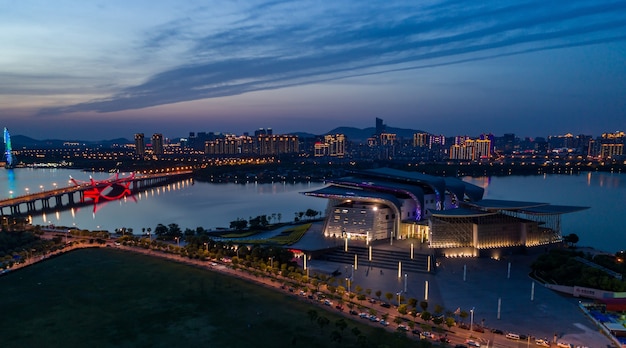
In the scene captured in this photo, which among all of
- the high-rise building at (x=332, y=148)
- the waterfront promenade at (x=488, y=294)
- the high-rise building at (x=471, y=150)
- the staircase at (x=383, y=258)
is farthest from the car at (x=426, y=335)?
the high-rise building at (x=332, y=148)

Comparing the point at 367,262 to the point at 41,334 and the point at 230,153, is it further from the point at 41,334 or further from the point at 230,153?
the point at 230,153

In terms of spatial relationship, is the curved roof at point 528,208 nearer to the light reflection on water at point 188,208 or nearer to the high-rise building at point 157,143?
the light reflection on water at point 188,208

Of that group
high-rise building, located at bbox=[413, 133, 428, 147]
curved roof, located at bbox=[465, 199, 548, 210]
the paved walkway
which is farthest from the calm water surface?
high-rise building, located at bbox=[413, 133, 428, 147]

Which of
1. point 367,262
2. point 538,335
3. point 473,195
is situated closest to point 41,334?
point 367,262

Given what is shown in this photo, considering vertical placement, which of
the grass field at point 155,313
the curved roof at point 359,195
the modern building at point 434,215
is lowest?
the grass field at point 155,313

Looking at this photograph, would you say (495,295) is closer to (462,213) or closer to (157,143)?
(462,213)

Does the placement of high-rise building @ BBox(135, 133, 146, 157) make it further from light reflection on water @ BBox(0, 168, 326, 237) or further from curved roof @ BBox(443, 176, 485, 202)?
curved roof @ BBox(443, 176, 485, 202)
